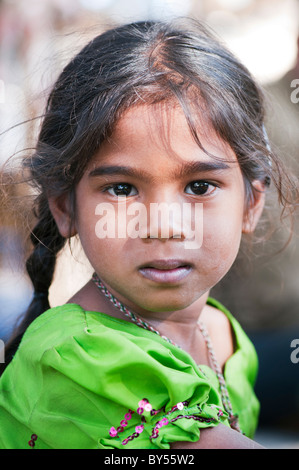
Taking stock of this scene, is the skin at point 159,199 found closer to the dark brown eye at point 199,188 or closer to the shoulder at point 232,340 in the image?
the dark brown eye at point 199,188

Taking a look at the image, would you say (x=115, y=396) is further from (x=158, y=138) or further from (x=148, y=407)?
(x=158, y=138)

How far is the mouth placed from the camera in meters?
0.91

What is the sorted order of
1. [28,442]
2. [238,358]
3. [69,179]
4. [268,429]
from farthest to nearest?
[268,429] → [238,358] → [69,179] → [28,442]

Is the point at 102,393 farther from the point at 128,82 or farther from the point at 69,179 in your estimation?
the point at 128,82

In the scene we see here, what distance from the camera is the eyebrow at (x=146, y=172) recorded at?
0.90 metres

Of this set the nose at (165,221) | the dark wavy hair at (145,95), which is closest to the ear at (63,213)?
the dark wavy hair at (145,95)

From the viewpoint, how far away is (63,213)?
1106 millimetres

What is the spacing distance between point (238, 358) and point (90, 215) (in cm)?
53

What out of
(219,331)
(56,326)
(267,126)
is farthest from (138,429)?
(267,126)

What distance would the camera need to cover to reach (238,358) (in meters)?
1.29

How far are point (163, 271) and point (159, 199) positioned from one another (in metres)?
0.12

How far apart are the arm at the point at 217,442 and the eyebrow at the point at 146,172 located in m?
0.39

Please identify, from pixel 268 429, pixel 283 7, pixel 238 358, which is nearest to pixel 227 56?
pixel 238 358

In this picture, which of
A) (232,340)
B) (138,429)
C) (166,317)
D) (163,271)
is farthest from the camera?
(232,340)
